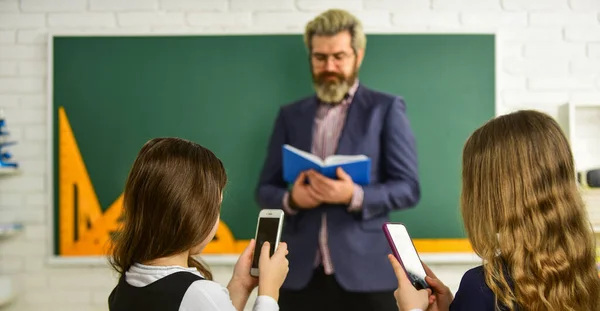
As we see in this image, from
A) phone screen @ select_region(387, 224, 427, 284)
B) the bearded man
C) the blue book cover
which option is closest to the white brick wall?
the bearded man

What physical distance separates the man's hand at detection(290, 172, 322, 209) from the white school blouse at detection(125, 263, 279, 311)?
114 centimetres

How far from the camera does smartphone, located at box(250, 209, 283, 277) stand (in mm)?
1471

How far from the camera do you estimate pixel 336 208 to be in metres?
2.46

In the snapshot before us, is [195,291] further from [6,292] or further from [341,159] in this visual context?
[6,292]

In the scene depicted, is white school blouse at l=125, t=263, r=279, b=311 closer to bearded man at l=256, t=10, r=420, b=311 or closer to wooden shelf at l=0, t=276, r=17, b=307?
bearded man at l=256, t=10, r=420, b=311

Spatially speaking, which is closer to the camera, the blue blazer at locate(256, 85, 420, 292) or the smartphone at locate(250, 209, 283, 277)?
the smartphone at locate(250, 209, 283, 277)

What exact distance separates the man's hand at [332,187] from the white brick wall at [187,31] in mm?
800

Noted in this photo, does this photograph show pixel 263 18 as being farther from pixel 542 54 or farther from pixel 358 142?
pixel 542 54

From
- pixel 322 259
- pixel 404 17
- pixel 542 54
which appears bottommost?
pixel 322 259

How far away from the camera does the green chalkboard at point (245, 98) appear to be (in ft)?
9.04

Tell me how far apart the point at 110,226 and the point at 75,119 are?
53 centimetres

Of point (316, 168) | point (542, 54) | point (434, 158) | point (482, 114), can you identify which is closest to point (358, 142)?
point (316, 168)

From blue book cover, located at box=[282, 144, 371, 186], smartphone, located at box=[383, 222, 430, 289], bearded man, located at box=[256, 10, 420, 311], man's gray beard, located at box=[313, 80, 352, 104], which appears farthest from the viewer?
man's gray beard, located at box=[313, 80, 352, 104]

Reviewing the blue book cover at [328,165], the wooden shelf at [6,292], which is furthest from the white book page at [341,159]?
the wooden shelf at [6,292]
